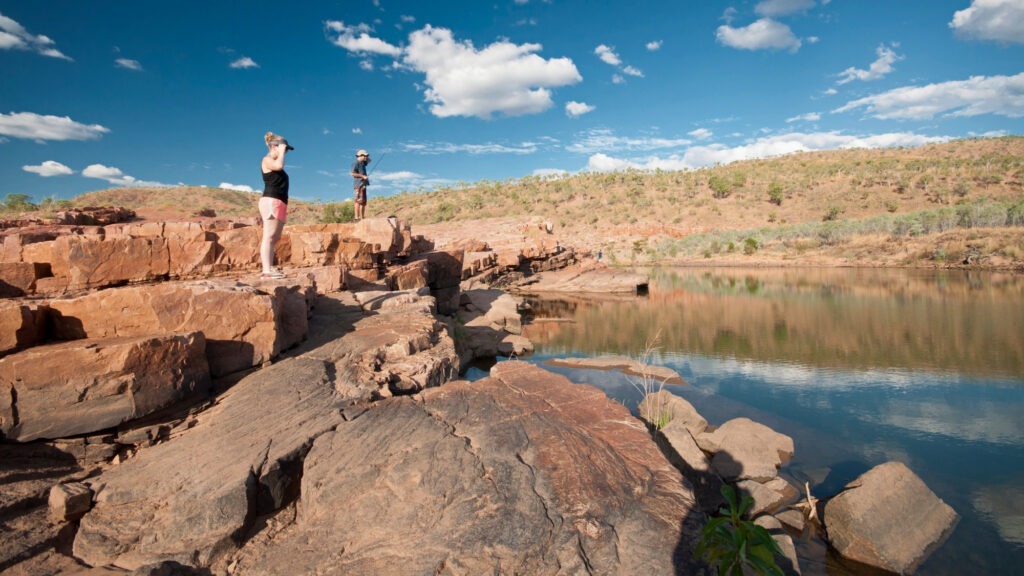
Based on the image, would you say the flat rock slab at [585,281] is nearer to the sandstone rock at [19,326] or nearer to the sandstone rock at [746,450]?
the sandstone rock at [746,450]

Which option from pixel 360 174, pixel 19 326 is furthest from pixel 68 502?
pixel 360 174

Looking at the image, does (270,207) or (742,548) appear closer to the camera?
(742,548)

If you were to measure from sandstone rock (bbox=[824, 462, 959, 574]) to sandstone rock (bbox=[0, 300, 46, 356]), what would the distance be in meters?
7.50

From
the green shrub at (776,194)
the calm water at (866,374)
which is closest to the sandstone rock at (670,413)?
the calm water at (866,374)

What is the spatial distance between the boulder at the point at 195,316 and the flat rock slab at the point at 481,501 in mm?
1683

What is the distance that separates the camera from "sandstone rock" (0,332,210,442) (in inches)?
141

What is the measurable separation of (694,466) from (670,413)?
1.94 meters

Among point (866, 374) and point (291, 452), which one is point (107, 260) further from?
point (866, 374)

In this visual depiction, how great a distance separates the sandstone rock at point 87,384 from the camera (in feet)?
11.7

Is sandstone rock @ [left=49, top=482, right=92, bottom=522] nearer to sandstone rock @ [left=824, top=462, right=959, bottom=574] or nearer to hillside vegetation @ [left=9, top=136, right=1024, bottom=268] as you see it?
sandstone rock @ [left=824, top=462, right=959, bottom=574]

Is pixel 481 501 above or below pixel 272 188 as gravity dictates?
below

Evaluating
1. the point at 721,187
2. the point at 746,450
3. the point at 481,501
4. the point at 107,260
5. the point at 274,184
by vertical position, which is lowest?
the point at 746,450

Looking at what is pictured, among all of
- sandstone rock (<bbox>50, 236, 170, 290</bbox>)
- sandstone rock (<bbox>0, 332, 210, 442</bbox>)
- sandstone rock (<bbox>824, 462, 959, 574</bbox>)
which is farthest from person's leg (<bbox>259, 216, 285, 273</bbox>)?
sandstone rock (<bbox>824, 462, 959, 574</bbox>)

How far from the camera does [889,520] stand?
4.53 metres
